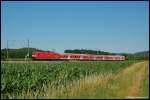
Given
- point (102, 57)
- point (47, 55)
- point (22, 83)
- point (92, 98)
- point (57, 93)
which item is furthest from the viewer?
point (102, 57)

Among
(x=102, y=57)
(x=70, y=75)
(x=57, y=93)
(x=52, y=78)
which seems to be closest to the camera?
(x=57, y=93)

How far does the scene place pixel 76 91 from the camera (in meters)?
17.4

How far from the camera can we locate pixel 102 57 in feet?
350

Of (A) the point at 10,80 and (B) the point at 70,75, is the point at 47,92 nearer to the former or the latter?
(A) the point at 10,80

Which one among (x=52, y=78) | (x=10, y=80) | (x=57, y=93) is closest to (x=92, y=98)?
(x=57, y=93)

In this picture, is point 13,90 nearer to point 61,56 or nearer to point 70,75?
point 70,75

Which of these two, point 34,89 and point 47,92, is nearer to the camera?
point 47,92

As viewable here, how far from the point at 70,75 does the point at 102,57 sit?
79.0 metres

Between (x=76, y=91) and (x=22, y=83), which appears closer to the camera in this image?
(x=76, y=91)

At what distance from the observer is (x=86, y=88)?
18.9m

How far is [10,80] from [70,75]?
9.98m

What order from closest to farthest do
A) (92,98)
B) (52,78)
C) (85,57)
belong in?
(92,98) < (52,78) < (85,57)

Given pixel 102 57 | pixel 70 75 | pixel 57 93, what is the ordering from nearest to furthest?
pixel 57 93 → pixel 70 75 → pixel 102 57

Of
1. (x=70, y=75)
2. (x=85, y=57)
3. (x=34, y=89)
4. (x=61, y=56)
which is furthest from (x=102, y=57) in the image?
(x=34, y=89)
